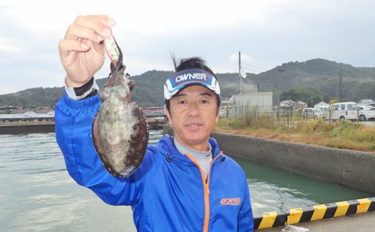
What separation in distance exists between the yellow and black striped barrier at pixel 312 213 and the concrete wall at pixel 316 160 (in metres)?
4.00

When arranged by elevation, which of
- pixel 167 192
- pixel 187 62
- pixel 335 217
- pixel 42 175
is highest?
pixel 187 62

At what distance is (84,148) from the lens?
4.95 feet

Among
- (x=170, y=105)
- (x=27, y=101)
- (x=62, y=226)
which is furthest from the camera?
(x=27, y=101)

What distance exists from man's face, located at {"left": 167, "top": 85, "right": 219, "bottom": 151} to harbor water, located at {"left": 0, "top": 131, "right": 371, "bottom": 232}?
5979mm

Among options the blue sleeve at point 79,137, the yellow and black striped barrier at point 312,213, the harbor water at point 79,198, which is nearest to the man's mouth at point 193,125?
the blue sleeve at point 79,137

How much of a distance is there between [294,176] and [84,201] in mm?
8773

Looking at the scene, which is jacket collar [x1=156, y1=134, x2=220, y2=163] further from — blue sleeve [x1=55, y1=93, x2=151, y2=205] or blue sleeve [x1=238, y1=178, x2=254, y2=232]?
blue sleeve [x1=55, y1=93, x2=151, y2=205]

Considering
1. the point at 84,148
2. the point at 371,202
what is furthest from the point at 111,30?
the point at 371,202

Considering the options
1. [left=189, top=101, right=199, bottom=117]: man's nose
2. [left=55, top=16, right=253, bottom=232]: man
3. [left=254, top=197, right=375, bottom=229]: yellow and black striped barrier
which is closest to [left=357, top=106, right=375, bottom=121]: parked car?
[left=254, top=197, right=375, bottom=229]: yellow and black striped barrier

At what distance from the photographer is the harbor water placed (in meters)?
7.69

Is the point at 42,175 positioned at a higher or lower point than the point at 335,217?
lower

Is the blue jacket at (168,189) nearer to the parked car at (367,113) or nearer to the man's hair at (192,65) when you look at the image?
the man's hair at (192,65)

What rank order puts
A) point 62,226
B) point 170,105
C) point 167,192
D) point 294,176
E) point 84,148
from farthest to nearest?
1. point 294,176
2. point 62,226
3. point 170,105
4. point 167,192
5. point 84,148

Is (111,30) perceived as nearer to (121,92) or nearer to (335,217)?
(121,92)
